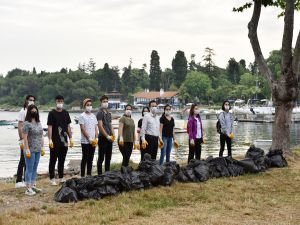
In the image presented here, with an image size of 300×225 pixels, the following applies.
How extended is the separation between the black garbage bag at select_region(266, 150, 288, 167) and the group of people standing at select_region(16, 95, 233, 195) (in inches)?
40.9

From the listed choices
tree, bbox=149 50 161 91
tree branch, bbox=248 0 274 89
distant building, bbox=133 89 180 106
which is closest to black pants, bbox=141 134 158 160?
tree branch, bbox=248 0 274 89

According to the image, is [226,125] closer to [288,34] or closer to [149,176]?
[288,34]

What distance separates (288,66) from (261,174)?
325 cm

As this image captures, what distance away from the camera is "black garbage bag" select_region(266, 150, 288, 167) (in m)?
10.4

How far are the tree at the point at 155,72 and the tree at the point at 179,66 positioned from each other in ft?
14.1

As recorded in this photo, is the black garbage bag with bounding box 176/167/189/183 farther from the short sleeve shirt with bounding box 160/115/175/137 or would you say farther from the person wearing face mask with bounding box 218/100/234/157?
the person wearing face mask with bounding box 218/100/234/157

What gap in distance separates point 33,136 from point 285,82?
6.61 metres

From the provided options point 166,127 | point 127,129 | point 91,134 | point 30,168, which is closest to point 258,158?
point 166,127

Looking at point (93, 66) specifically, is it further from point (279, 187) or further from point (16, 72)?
point (279, 187)

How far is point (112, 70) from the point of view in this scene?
129m

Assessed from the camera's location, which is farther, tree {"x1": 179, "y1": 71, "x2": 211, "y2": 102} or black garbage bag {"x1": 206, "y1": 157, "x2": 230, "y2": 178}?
tree {"x1": 179, "y1": 71, "x2": 211, "y2": 102}

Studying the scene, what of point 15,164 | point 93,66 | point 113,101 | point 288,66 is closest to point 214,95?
point 113,101

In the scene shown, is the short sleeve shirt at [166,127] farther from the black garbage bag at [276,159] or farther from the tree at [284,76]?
the tree at [284,76]

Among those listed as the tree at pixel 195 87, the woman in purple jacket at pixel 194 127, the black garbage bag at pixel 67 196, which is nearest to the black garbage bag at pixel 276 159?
the woman in purple jacket at pixel 194 127
